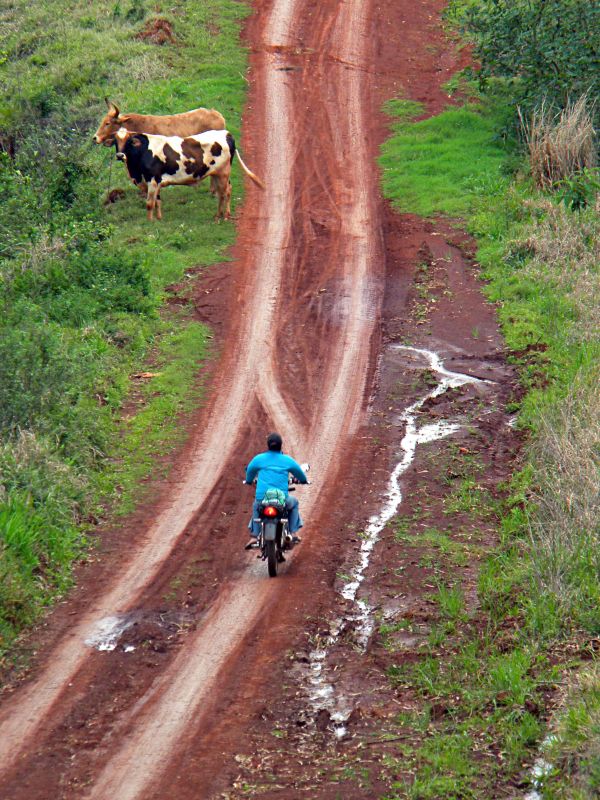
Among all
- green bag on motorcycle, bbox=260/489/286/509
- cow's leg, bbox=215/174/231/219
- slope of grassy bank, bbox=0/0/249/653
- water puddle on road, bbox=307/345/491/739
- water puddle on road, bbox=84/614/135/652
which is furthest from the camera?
cow's leg, bbox=215/174/231/219

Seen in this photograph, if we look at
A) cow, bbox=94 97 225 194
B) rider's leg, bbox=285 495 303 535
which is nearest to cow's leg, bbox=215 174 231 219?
cow, bbox=94 97 225 194

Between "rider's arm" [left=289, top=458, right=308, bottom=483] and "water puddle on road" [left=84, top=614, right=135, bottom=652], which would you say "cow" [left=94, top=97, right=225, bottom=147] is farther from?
"water puddle on road" [left=84, top=614, right=135, bottom=652]

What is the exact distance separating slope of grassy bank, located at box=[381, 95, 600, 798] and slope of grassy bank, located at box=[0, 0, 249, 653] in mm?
4600

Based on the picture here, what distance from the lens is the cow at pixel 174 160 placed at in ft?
75.5

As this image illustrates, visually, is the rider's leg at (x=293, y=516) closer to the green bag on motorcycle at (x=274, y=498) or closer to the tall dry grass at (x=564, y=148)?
the green bag on motorcycle at (x=274, y=498)

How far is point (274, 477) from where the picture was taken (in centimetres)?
1227

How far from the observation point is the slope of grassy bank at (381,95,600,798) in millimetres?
8734

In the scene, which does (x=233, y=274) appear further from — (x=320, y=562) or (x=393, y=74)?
(x=393, y=74)

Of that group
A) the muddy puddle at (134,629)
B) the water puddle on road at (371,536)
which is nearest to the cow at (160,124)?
the water puddle on road at (371,536)

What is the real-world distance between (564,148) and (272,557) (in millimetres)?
14288

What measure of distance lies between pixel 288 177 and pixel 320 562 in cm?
1507

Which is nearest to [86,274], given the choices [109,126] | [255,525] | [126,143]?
[126,143]

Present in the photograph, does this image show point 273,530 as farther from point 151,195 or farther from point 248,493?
point 151,195

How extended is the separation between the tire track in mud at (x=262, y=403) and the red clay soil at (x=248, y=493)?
0.03m
